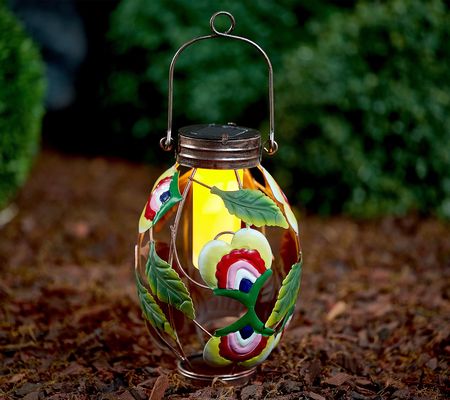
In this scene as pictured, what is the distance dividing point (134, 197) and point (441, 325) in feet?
9.01

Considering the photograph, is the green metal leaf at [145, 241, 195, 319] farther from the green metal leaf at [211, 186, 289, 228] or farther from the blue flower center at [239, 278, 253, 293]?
the green metal leaf at [211, 186, 289, 228]

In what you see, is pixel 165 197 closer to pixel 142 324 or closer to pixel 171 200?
pixel 171 200

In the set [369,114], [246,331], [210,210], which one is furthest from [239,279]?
[369,114]

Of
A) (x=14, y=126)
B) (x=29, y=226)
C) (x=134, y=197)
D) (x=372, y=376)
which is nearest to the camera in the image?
(x=372, y=376)

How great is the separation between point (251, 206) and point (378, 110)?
2574 millimetres

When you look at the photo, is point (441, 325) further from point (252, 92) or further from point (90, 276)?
point (252, 92)

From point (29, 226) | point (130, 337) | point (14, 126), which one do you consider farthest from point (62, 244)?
point (130, 337)

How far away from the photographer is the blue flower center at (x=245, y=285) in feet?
7.34

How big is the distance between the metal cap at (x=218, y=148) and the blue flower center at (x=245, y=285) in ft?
1.19

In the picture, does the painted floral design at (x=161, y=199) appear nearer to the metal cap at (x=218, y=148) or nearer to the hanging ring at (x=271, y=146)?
the metal cap at (x=218, y=148)

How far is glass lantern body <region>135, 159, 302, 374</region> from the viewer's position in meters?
2.24

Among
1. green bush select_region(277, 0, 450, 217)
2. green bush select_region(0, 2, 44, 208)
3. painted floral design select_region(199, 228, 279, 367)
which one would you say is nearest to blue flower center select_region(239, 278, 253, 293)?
painted floral design select_region(199, 228, 279, 367)

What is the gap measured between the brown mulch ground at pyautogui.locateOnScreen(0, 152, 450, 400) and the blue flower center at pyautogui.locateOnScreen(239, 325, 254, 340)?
237 millimetres

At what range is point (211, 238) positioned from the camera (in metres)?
2.45
